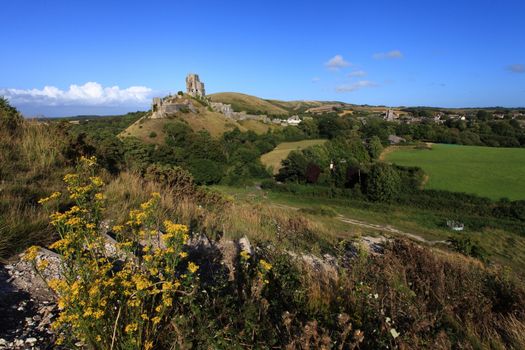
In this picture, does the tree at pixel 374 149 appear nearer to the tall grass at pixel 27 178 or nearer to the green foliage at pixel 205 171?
the green foliage at pixel 205 171

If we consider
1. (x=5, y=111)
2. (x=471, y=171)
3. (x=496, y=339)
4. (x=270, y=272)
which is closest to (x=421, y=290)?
(x=496, y=339)

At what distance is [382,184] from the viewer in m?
45.2

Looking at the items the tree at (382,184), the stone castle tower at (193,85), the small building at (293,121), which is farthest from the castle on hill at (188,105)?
the tree at (382,184)

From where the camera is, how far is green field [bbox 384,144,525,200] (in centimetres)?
4659

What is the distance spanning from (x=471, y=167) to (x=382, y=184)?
25.1 m

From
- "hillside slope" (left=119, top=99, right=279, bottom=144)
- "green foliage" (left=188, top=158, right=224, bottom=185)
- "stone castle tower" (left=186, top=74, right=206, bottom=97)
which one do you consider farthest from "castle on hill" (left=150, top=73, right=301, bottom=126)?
"green foliage" (left=188, top=158, right=224, bottom=185)

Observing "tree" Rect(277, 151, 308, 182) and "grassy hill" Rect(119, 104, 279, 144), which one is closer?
"tree" Rect(277, 151, 308, 182)

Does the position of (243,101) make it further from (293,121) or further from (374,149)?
(374,149)

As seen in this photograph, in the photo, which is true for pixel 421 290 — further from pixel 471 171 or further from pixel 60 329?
pixel 471 171

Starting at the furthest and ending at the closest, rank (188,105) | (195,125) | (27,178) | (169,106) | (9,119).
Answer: (188,105) → (169,106) → (195,125) → (9,119) → (27,178)

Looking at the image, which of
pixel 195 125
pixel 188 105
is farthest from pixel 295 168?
pixel 188 105

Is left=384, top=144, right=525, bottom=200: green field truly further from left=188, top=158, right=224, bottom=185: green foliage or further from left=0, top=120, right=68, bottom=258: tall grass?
left=0, top=120, right=68, bottom=258: tall grass

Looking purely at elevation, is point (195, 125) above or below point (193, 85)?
below

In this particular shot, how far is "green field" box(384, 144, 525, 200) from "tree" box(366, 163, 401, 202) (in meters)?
6.27
